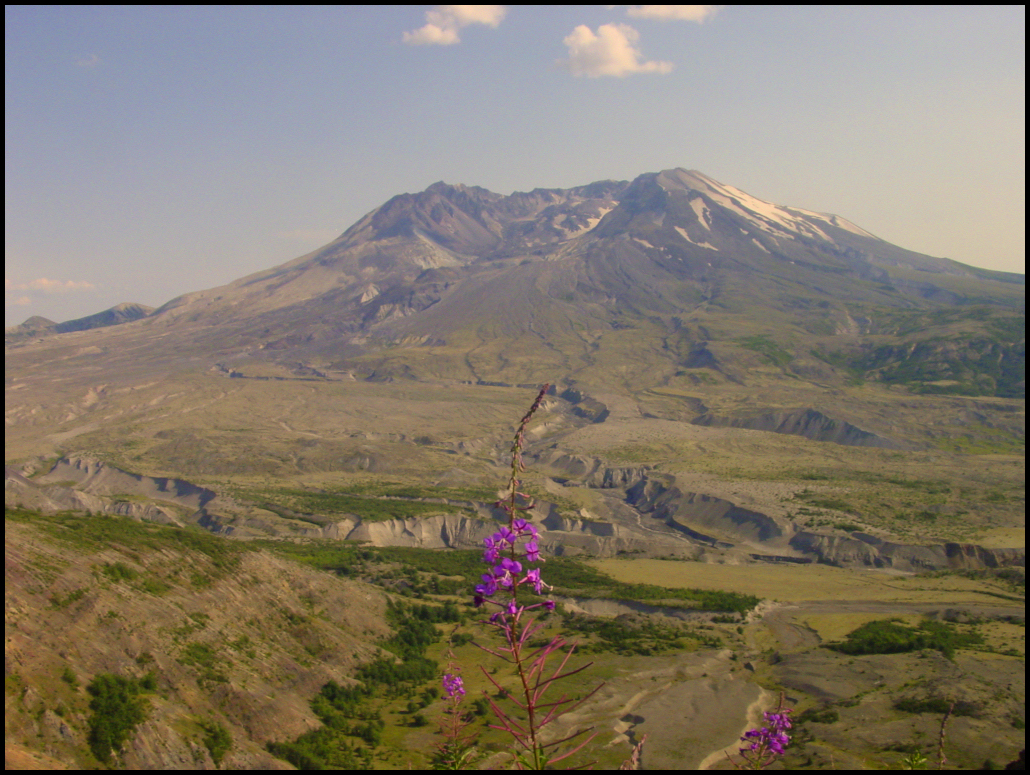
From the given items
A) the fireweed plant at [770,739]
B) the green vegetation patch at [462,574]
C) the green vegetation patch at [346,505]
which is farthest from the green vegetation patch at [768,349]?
the fireweed plant at [770,739]

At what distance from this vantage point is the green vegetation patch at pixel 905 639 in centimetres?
2828

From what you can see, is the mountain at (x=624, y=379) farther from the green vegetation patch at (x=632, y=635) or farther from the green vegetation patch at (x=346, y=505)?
the green vegetation patch at (x=632, y=635)

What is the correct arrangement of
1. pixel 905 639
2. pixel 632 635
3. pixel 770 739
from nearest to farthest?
pixel 770 739
pixel 905 639
pixel 632 635

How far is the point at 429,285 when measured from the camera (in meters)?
183

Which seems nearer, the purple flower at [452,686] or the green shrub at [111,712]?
the purple flower at [452,686]

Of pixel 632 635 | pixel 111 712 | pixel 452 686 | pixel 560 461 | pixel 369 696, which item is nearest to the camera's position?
pixel 452 686

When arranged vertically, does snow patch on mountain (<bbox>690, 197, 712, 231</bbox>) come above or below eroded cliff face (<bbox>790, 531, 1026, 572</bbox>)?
above

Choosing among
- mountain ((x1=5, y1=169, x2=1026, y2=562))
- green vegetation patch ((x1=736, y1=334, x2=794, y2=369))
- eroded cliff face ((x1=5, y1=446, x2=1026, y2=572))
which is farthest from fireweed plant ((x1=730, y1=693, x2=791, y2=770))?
green vegetation patch ((x1=736, y1=334, x2=794, y2=369))

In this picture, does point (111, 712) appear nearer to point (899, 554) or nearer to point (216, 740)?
point (216, 740)

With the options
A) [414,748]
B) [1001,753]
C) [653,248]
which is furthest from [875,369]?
[414,748]

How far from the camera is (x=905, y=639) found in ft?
94.9

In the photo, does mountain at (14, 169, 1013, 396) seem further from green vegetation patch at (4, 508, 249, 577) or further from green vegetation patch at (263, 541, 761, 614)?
green vegetation patch at (4, 508, 249, 577)

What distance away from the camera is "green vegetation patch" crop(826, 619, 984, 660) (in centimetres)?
2828

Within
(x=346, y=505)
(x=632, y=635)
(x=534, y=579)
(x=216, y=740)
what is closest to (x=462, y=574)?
(x=632, y=635)
